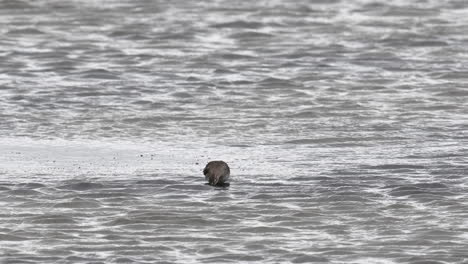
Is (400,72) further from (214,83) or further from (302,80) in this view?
(214,83)

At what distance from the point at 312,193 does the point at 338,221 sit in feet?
2.83

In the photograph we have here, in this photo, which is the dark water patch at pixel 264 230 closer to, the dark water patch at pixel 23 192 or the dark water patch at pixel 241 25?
the dark water patch at pixel 23 192

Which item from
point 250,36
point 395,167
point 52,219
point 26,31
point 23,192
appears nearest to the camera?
point 52,219

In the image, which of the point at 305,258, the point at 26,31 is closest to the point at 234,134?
the point at 305,258

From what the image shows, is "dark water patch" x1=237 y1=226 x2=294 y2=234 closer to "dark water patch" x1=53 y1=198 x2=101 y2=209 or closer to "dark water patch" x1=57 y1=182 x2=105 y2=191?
"dark water patch" x1=53 y1=198 x2=101 y2=209

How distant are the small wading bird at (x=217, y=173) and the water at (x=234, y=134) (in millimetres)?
97

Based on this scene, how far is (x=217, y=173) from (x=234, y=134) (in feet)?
7.58

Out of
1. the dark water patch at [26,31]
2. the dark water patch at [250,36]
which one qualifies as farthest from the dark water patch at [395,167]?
the dark water patch at [26,31]

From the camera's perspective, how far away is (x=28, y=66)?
18906mm

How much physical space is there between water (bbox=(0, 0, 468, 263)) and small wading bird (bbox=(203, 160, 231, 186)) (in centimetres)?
10

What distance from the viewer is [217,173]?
1200 centimetres

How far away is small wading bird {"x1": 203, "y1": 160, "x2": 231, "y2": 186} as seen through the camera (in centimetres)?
1200

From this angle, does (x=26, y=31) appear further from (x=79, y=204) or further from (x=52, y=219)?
(x=52, y=219)

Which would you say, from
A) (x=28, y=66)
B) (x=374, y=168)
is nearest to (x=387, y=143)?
(x=374, y=168)
